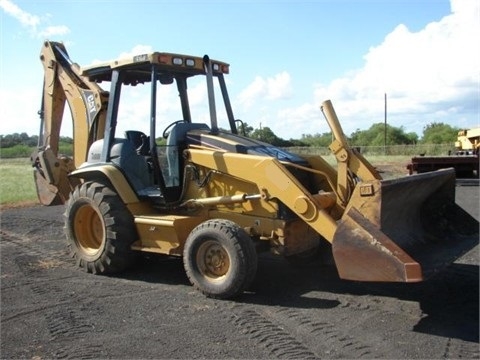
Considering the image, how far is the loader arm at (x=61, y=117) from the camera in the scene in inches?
295

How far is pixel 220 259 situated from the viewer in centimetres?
568

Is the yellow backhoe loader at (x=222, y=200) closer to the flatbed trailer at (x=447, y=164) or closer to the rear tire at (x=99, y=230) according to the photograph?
the rear tire at (x=99, y=230)

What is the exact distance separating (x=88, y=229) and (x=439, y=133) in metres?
67.2

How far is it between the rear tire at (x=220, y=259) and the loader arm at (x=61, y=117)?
2.68 meters

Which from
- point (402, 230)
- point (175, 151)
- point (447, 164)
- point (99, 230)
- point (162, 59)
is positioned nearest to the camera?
point (402, 230)

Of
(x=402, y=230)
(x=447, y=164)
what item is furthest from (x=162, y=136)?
(x=447, y=164)

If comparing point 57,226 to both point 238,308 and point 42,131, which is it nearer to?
point 42,131

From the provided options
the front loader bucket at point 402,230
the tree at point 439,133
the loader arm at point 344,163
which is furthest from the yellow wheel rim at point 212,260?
the tree at point 439,133

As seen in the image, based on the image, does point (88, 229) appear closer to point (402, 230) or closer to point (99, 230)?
point (99, 230)

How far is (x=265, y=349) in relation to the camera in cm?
421

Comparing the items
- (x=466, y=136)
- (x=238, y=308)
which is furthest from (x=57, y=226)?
(x=466, y=136)

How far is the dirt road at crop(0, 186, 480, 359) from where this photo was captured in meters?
4.23

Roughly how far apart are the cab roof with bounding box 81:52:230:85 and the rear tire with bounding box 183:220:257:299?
2083mm

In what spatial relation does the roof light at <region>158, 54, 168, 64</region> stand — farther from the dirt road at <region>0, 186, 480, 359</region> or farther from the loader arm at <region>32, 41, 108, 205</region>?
the dirt road at <region>0, 186, 480, 359</region>
